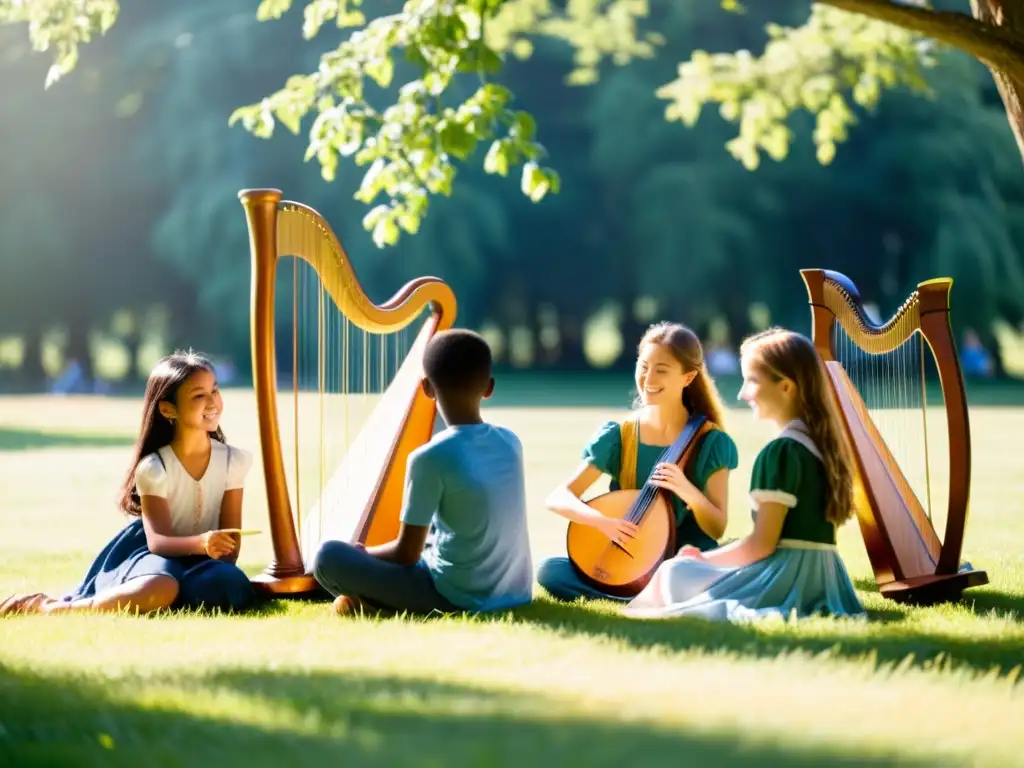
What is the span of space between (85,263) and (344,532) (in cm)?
2742

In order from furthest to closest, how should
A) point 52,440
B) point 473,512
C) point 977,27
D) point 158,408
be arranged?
point 52,440 → point 977,27 → point 158,408 → point 473,512

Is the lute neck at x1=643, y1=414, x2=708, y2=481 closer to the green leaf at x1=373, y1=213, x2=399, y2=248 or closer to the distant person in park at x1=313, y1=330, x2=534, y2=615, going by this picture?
the distant person in park at x1=313, y1=330, x2=534, y2=615

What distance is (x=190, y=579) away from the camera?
16.1 feet

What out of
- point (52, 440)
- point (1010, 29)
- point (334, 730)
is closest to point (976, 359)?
point (52, 440)

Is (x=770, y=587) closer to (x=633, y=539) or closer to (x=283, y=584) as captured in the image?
(x=633, y=539)

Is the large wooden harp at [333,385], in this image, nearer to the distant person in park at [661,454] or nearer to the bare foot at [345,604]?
the bare foot at [345,604]

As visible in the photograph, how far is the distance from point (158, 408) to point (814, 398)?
88.5 inches

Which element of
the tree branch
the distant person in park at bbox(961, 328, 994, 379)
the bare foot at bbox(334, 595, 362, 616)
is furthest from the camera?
the distant person in park at bbox(961, 328, 994, 379)

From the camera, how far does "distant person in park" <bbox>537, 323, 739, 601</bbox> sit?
489 centimetres

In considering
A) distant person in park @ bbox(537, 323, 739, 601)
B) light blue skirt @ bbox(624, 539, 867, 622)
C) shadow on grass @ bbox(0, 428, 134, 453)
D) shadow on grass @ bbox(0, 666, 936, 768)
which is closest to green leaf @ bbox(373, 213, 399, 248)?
distant person in park @ bbox(537, 323, 739, 601)

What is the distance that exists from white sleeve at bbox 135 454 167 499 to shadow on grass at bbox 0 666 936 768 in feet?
4.29

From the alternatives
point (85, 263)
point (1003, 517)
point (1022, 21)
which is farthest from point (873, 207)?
point (1022, 21)

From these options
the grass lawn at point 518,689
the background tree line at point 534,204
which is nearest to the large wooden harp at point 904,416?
the grass lawn at point 518,689

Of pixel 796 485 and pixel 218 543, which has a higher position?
pixel 796 485
